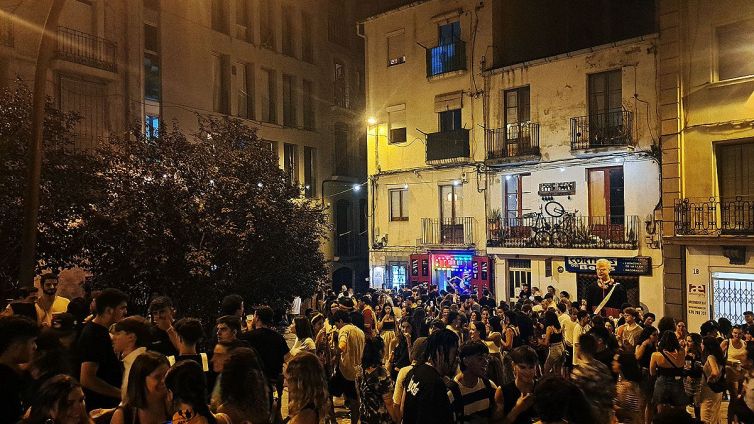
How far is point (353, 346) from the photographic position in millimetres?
8953

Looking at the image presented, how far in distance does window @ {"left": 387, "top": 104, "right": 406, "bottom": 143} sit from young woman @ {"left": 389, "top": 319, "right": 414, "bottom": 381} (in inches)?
736

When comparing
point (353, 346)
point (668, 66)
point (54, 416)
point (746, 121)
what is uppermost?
point (668, 66)

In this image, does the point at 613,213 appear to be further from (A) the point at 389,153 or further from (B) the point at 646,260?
(A) the point at 389,153

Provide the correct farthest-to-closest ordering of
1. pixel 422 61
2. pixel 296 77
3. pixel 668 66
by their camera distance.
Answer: pixel 296 77
pixel 422 61
pixel 668 66

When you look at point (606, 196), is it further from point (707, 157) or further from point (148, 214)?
point (148, 214)

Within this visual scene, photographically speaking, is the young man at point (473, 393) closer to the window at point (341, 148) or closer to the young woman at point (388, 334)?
the young woman at point (388, 334)

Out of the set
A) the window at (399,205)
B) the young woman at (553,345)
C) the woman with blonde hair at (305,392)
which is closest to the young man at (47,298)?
the woman with blonde hair at (305,392)

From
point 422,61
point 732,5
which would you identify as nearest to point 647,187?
point 732,5

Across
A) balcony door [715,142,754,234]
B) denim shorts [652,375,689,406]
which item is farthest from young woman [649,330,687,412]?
balcony door [715,142,754,234]

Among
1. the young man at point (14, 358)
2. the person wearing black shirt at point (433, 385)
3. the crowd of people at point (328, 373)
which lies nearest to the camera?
the crowd of people at point (328, 373)

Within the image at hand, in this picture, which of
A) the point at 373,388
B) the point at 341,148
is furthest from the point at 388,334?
the point at 341,148

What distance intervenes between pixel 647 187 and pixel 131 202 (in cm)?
1592

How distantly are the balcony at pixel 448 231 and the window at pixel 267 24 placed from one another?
12.3m

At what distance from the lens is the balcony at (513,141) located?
75.5 feet
